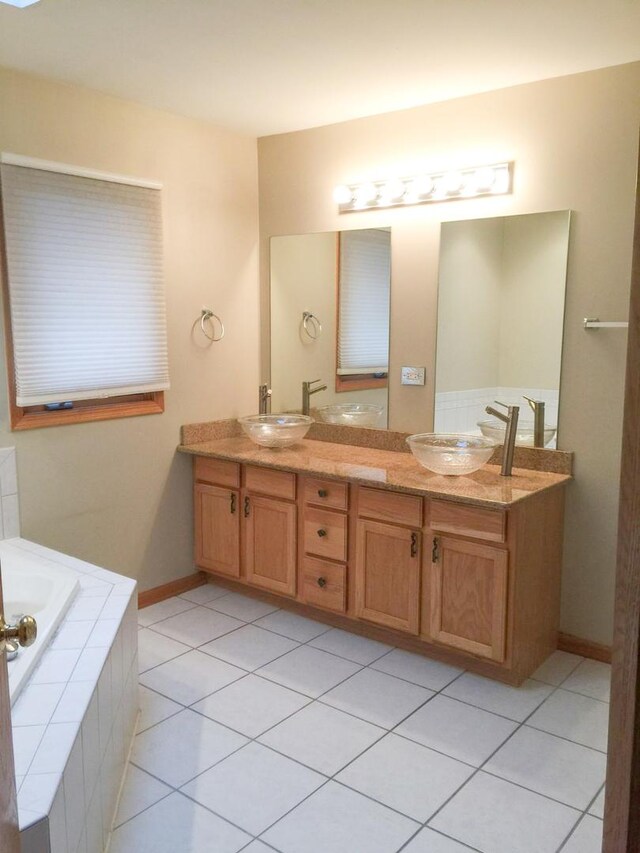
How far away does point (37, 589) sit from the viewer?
2621 millimetres

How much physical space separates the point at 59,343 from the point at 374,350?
150 cm

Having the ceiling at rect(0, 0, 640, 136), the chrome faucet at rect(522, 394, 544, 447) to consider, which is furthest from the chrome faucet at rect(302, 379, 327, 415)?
the ceiling at rect(0, 0, 640, 136)

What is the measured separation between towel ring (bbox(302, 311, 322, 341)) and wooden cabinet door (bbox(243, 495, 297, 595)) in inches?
37.4

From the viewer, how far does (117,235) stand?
3.30 meters

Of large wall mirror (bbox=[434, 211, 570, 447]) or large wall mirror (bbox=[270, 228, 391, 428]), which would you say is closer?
large wall mirror (bbox=[434, 211, 570, 447])

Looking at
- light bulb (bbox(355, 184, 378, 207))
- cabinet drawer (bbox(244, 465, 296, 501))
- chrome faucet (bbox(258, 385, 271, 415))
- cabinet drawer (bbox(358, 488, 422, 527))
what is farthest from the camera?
chrome faucet (bbox(258, 385, 271, 415))

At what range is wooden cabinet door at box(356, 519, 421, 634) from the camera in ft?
9.95

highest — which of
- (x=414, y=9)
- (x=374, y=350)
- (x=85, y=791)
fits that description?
(x=414, y=9)

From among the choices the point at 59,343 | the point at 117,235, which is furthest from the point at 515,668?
the point at 117,235

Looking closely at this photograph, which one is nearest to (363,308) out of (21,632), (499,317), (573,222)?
(499,317)

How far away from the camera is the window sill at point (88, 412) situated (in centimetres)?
306

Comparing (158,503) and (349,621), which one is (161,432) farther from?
(349,621)

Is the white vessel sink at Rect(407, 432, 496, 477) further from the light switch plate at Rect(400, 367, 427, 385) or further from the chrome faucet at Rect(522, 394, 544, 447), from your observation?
the light switch plate at Rect(400, 367, 427, 385)

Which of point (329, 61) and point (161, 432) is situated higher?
point (329, 61)
